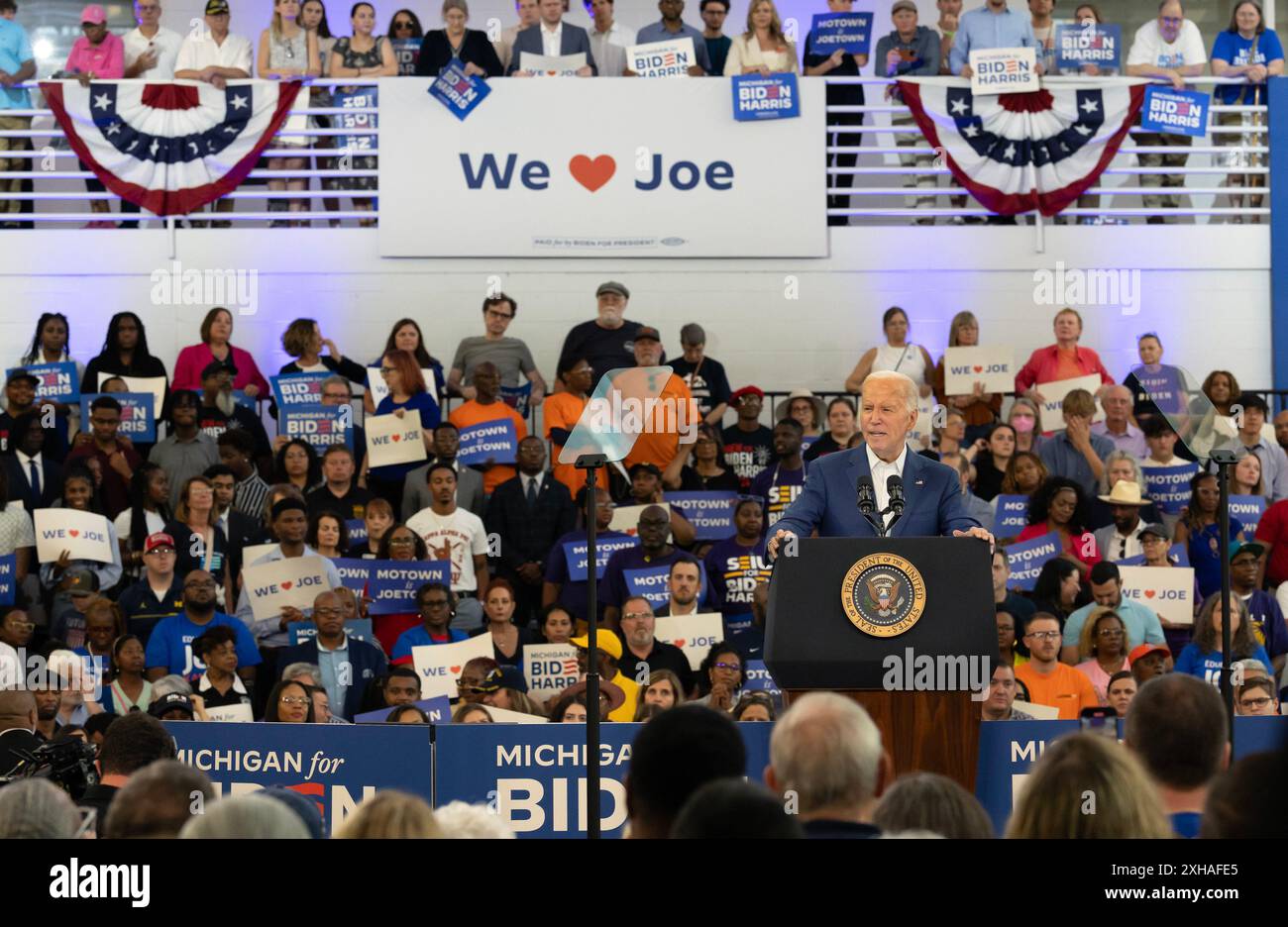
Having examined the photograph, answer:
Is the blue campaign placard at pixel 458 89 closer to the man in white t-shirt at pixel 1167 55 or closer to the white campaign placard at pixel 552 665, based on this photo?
the man in white t-shirt at pixel 1167 55

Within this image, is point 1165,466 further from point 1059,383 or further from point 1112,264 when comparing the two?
point 1112,264

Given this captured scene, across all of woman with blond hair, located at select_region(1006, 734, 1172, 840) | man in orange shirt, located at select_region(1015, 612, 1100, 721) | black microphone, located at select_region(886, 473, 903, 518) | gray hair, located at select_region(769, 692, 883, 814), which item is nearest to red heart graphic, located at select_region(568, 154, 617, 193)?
man in orange shirt, located at select_region(1015, 612, 1100, 721)

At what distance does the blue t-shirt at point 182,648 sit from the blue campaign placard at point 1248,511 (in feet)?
19.0

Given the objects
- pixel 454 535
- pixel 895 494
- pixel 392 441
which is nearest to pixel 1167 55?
pixel 392 441

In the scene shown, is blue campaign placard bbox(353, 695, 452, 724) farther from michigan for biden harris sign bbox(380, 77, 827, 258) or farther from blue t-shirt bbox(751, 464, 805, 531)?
michigan for biden harris sign bbox(380, 77, 827, 258)

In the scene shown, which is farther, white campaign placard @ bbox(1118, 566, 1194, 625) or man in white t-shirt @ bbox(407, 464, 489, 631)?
man in white t-shirt @ bbox(407, 464, 489, 631)

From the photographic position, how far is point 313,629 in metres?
9.44

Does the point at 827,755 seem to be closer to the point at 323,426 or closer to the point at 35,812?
the point at 35,812

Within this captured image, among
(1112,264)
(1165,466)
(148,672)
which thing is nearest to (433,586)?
(148,672)

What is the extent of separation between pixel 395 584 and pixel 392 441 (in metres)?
1.59

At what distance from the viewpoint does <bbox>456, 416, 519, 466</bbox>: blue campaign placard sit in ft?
37.4

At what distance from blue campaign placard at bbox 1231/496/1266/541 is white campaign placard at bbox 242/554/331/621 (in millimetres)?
5369

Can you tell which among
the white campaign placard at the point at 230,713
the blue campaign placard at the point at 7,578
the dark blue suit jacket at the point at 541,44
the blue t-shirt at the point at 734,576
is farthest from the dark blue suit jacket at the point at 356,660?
the dark blue suit jacket at the point at 541,44

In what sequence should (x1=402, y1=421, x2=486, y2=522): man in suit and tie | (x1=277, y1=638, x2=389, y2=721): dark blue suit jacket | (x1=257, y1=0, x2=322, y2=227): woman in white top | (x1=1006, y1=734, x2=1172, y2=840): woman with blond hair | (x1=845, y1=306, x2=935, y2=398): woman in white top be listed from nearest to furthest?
(x1=1006, y1=734, x2=1172, y2=840): woman with blond hair
(x1=277, y1=638, x2=389, y2=721): dark blue suit jacket
(x1=402, y1=421, x2=486, y2=522): man in suit and tie
(x1=845, y1=306, x2=935, y2=398): woman in white top
(x1=257, y1=0, x2=322, y2=227): woman in white top
